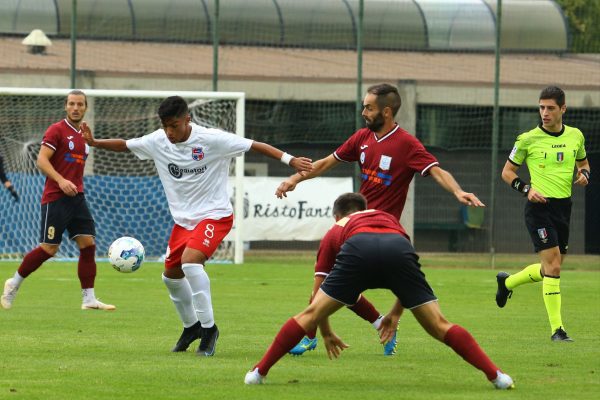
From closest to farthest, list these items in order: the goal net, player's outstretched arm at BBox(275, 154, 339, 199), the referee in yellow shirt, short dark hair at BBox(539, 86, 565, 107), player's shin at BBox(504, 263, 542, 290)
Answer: player's outstretched arm at BBox(275, 154, 339, 199) → short dark hair at BBox(539, 86, 565, 107) → the referee in yellow shirt → player's shin at BBox(504, 263, 542, 290) → the goal net

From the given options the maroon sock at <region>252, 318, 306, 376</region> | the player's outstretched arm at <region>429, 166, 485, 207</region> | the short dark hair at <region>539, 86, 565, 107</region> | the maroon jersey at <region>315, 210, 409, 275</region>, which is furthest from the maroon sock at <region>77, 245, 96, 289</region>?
the maroon sock at <region>252, 318, 306, 376</region>

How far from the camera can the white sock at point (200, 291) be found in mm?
9469

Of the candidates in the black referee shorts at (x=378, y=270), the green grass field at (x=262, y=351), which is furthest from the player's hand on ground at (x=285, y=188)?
the black referee shorts at (x=378, y=270)

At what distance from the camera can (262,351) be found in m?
9.86

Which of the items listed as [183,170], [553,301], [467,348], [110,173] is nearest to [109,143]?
[183,170]

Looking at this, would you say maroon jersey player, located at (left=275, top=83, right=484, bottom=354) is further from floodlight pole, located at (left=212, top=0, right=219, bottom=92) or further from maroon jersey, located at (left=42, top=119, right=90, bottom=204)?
floodlight pole, located at (left=212, top=0, right=219, bottom=92)

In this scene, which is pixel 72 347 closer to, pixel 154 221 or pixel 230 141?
pixel 230 141

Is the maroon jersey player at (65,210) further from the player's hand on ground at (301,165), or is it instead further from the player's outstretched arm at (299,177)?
the player's hand on ground at (301,165)

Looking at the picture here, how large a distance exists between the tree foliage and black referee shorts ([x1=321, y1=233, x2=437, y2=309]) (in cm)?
1985

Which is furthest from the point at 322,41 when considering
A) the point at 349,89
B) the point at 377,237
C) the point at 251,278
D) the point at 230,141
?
the point at 377,237

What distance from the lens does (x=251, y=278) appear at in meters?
19.3

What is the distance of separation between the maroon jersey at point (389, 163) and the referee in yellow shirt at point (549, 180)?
2.26m

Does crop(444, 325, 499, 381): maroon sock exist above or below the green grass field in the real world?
above

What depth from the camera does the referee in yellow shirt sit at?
37.6 feet
